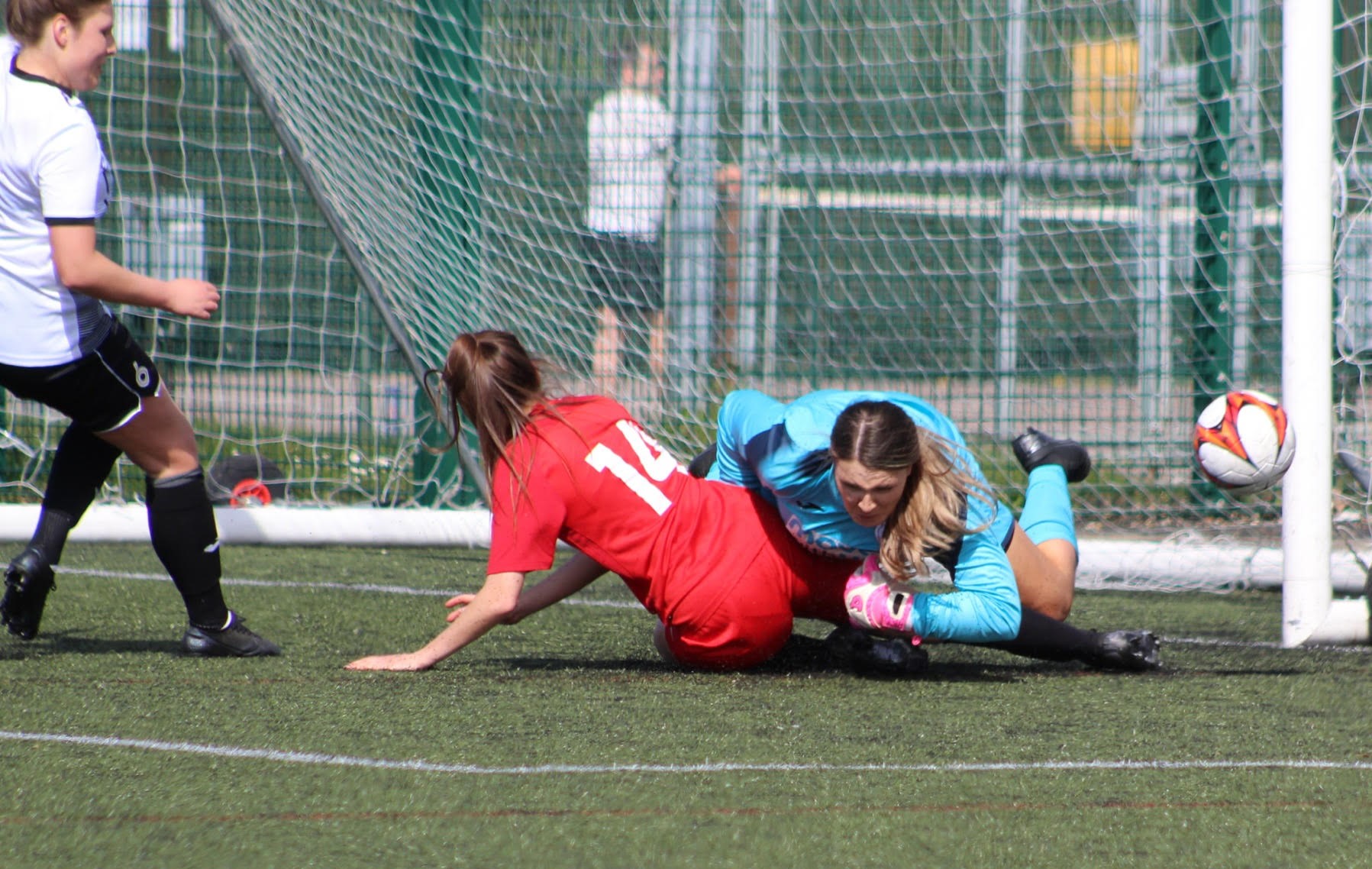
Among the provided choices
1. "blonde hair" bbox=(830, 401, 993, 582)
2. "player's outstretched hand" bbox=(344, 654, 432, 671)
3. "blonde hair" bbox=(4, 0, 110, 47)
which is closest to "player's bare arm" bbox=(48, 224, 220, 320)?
"blonde hair" bbox=(4, 0, 110, 47)

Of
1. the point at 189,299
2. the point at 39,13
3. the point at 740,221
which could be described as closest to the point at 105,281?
the point at 189,299

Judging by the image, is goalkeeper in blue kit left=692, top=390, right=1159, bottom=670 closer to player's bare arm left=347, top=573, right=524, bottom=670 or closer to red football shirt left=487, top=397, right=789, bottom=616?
red football shirt left=487, top=397, right=789, bottom=616

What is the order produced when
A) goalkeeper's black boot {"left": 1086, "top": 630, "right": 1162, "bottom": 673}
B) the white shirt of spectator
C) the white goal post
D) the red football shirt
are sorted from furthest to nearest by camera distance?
the white shirt of spectator, the white goal post, goalkeeper's black boot {"left": 1086, "top": 630, "right": 1162, "bottom": 673}, the red football shirt

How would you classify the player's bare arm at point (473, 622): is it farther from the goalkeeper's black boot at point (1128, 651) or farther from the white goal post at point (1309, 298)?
the white goal post at point (1309, 298)

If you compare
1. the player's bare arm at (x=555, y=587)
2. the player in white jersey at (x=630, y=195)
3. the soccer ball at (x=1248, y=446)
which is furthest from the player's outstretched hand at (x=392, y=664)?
the player in white jersey at (x=630, y=195)

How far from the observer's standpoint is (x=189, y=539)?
12.0ft

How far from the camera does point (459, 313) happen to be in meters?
5.88

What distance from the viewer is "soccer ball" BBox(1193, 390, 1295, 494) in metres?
3.86

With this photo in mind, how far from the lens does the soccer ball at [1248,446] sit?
12.7 feet

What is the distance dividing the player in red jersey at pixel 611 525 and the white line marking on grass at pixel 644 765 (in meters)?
0.77

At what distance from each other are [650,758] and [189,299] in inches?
56.9

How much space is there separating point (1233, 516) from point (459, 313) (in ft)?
9.60

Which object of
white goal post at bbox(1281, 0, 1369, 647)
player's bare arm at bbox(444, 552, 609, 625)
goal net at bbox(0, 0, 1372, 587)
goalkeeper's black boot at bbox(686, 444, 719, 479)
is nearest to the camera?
A: player's bare arm at bbox(444, 552, 609, 625)

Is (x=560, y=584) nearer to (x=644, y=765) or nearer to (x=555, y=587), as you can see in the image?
(x=555, y=587)
